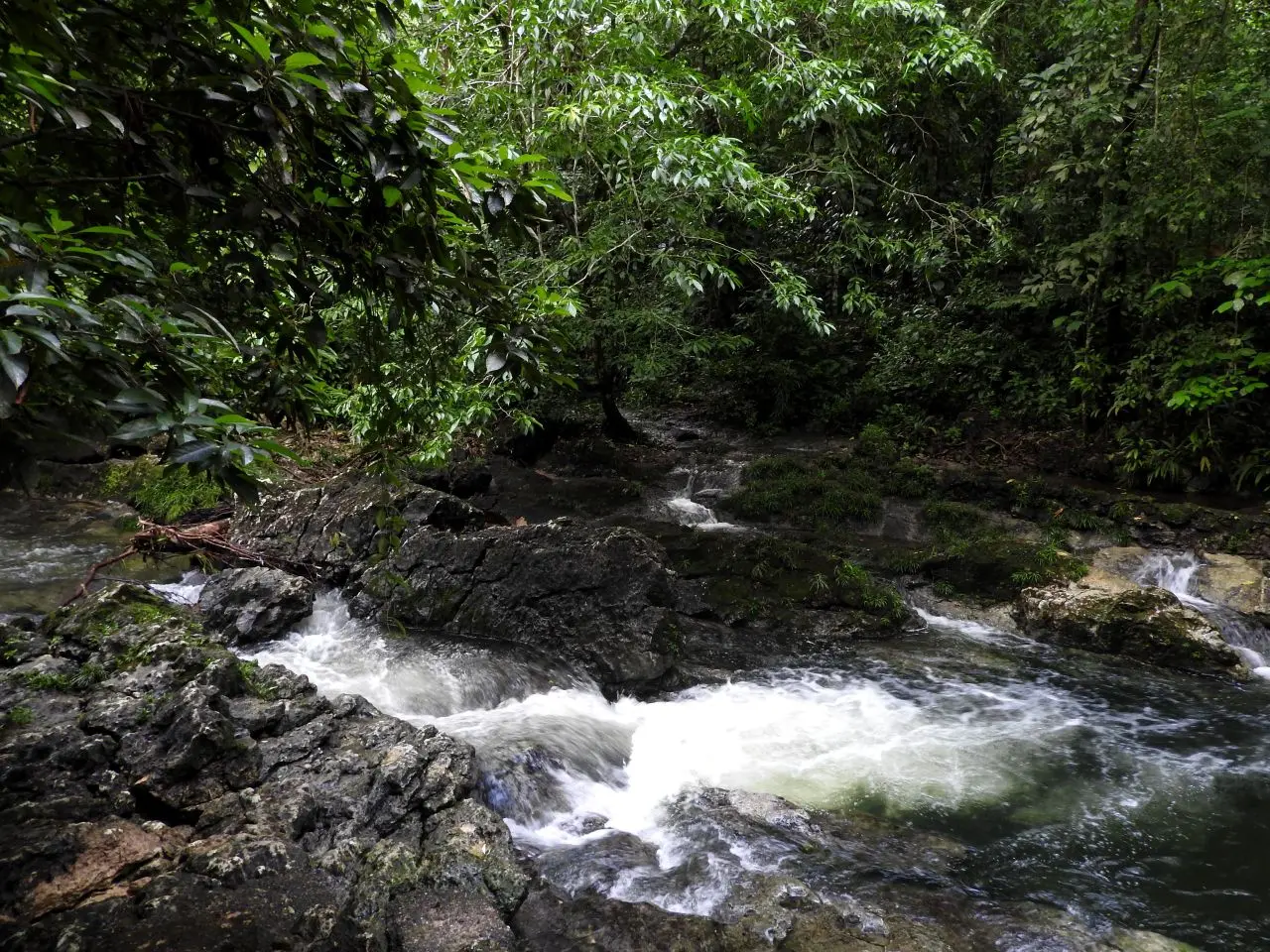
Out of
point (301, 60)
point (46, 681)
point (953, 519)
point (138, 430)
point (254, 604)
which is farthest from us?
point (953, 519)

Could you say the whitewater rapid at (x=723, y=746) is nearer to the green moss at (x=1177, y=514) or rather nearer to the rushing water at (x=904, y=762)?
the rushing water at (x=904, y=762)

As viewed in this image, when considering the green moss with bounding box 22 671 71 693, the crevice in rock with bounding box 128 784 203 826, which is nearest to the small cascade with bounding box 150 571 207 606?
the green moss with bounding box 22 671 71 693

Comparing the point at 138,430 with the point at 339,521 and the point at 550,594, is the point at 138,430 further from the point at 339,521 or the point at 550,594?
the point at 339,521

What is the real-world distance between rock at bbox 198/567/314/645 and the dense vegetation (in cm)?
165

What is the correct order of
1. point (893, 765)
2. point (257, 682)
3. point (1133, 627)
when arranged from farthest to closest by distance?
point (1133, 627), point (893, 765), point (257, 682)

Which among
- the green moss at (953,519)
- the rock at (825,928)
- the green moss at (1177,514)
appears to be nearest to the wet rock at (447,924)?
the rock at (825,928)

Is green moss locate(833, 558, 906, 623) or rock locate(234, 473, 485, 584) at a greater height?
green moss locate(833, 558, 906, 623)

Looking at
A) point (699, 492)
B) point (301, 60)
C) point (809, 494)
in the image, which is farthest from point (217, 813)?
point (699, 492)

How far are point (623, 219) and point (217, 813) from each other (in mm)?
6076

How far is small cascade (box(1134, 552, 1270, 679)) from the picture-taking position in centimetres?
735

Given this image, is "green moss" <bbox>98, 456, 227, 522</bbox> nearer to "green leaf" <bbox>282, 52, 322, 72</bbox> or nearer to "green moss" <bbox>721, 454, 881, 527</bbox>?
"green moss" <bbox>721, 454, 881, 527</bbox>

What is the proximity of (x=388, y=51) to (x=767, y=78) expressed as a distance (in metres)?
5.63

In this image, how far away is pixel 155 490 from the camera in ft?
36.9

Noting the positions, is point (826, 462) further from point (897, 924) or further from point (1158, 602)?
point (897, 924)
